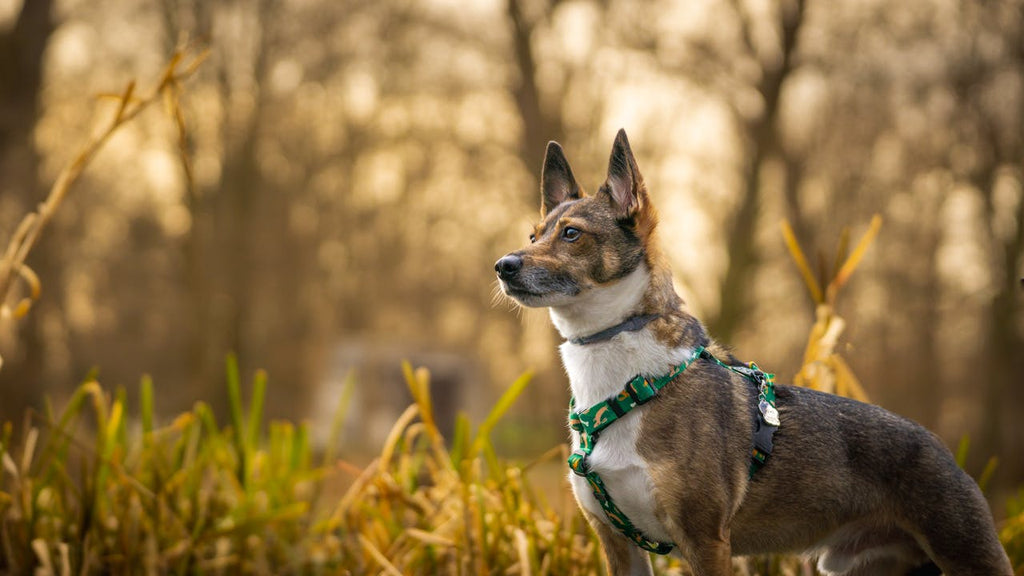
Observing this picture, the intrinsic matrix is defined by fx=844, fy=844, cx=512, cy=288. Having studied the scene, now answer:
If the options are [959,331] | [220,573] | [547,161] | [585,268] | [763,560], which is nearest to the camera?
[585,268]

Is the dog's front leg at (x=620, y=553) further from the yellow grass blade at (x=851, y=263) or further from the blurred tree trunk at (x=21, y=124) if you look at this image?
the blurred tree trunk at (x=21, y=124)

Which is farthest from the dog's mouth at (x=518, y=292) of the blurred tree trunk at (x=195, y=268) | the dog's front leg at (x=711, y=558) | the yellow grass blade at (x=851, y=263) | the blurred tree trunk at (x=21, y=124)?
the blurred tree trunk at (x=195, y=268)

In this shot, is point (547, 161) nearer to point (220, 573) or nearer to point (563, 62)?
point (220, 573)

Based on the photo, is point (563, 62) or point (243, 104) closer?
point (563, 62)

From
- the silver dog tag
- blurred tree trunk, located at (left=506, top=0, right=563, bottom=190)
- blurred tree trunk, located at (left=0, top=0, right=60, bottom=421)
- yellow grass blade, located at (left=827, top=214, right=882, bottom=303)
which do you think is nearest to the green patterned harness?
the silver dog tag

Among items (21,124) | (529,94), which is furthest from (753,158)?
(21,124)

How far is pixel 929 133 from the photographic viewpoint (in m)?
15.4

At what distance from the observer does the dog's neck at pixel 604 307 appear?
256cm

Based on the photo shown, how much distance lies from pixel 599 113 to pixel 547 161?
9.91m

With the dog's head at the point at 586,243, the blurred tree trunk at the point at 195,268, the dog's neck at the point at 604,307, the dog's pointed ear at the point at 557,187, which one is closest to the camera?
the dog's head at the point at 586,243

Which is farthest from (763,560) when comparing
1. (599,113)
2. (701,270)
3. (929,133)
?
(929,133)

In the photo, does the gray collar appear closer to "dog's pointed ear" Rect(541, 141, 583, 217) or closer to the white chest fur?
the white chest fur

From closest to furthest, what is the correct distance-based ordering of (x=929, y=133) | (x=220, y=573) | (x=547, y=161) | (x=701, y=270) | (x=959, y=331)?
(x=547, y=161)
(x=220, y=573)
(x=701, y=270)
(x=929, y=133)
(x=959, y=331)

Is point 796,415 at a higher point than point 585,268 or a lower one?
lower
